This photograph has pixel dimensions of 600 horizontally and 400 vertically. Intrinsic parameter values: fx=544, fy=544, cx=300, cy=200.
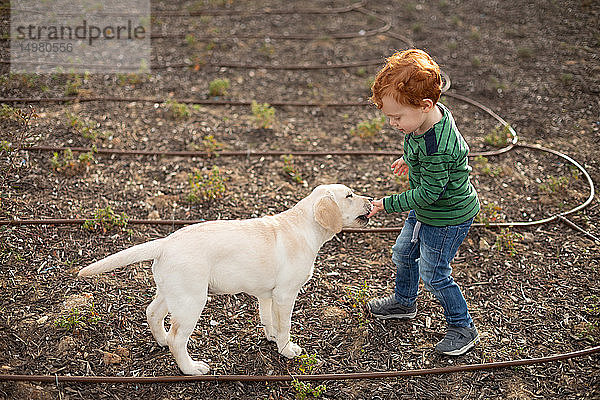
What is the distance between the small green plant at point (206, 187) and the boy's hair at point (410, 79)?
2.95m

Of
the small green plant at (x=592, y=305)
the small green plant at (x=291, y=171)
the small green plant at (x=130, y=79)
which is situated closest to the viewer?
the small green plant at (x=592, y=305)

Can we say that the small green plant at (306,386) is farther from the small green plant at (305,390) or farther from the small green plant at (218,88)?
the small green plant at (218,88)

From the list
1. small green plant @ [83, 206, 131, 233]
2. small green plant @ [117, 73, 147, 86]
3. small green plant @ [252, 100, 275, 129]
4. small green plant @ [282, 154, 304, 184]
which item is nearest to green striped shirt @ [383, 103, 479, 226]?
small green plant @ [282, 154, 304, 184]

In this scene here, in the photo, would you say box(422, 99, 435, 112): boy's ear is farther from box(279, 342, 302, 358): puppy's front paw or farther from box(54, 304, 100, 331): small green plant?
box(54, 304, 100, 331): small green plant

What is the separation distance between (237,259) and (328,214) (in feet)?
2.25

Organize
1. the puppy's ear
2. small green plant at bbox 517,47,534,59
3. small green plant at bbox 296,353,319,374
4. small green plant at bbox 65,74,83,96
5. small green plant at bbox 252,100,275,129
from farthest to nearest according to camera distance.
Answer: small green plant at bbox 517,47,534,59
small green plant at bbox 65,74,83,96
small green plant at bbox 252,100,275,129
small green plant at bbox 296,353,319,374
the puppy's ear

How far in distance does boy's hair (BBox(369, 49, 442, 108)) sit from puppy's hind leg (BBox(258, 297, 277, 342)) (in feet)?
5.67

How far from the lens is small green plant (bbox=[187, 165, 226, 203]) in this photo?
5914 millimetres

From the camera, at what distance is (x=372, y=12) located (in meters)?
12.5

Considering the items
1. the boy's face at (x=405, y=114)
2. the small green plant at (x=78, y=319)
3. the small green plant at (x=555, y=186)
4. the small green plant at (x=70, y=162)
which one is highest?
the boy's face at (x=405, y=114)

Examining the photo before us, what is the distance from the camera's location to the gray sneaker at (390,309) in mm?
4555

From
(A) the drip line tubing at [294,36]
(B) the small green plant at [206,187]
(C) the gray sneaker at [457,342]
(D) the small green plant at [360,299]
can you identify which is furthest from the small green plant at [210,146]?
(A) the drip line tubing at [294,36]

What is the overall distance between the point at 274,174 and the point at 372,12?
7454 millimetres

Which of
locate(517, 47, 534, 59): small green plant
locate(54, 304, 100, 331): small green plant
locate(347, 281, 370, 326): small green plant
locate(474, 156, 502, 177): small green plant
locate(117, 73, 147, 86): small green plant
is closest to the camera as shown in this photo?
locate(54, 304, 100, 331): small green plant
